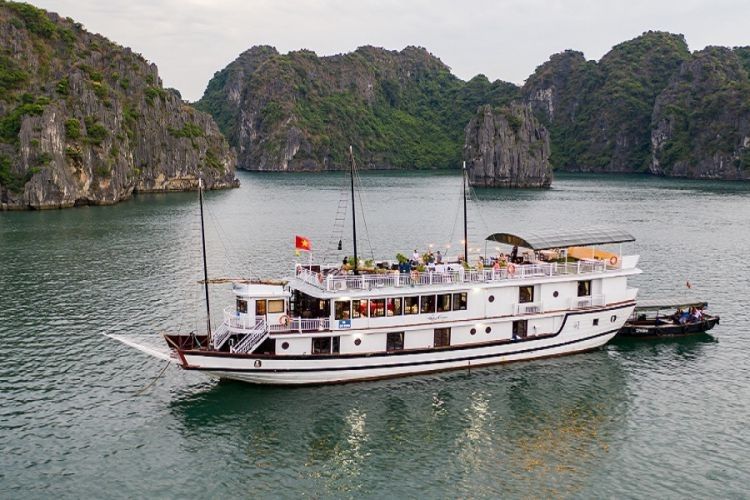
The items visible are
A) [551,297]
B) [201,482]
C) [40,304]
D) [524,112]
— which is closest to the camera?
[201,482]

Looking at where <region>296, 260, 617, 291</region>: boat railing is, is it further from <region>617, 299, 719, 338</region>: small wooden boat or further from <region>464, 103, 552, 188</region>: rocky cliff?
<region>464, 103, 552, 188</region>: rocky cliff

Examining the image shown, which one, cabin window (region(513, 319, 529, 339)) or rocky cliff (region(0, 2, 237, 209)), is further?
rocky cliff (region(0, 2, 237, 209))

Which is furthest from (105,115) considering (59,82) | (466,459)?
(466,459)

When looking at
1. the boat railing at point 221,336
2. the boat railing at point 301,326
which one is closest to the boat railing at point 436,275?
the boat railing at point 301,326

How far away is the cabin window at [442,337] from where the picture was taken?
110 feet

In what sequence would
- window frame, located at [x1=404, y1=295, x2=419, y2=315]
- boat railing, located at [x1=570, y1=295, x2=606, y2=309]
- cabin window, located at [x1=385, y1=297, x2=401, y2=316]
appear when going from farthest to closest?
1. boat railing, located at [x1=570, y1=295, x2=606, y2=309]
2. window frame, located at [x1=404, y1=295, x2=419, y2=315]
3. cabin window, located at [x1=385, y1=297, x2=401, y2=316]

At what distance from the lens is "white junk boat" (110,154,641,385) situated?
102 ft

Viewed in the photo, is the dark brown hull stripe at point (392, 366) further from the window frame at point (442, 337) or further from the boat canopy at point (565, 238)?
the boat canopy at point (565, 238)

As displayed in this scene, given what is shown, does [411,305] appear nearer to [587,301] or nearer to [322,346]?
[322,346]

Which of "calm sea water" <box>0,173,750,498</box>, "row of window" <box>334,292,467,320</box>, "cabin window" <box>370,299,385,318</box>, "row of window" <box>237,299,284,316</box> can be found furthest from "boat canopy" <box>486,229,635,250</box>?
"row of window" <box>237,299,284,316</box>

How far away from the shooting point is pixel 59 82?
125 m

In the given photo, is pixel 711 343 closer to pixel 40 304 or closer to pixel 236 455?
pixel 236 455

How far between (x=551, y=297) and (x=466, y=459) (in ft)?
44.4

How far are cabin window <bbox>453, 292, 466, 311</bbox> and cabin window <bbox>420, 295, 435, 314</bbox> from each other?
4.03 feet
